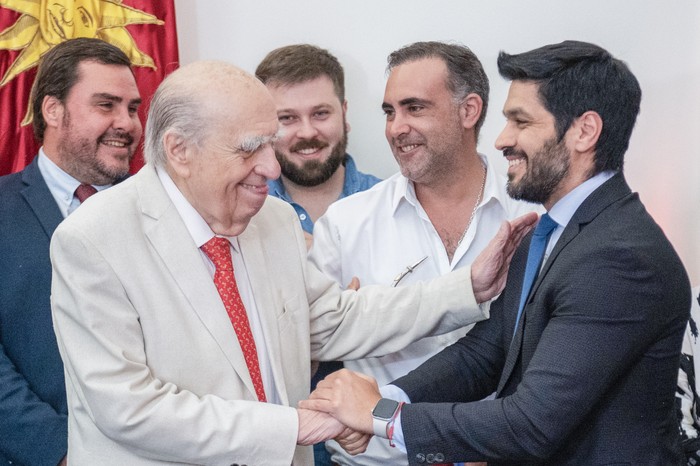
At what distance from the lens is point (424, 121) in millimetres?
3383

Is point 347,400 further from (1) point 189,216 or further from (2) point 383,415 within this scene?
(1) point 189,216

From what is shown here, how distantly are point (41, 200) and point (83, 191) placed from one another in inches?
6.7

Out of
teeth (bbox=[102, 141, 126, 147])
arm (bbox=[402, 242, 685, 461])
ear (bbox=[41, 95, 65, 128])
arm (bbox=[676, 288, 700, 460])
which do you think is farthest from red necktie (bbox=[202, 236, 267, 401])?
arm (bbox=[676, 288, 700, 460])

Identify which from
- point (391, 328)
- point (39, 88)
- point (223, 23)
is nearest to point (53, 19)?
point (39, 88)

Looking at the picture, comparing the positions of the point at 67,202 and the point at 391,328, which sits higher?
the point at 67,202

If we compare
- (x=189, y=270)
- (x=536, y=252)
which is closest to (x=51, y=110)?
(x=189, y=270)

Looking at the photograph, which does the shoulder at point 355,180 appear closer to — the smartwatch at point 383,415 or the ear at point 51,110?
the ear at point 51,110

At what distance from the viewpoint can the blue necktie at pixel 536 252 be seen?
101 inches

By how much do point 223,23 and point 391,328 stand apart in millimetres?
2072

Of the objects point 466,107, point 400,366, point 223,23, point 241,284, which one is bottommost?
point 400,366

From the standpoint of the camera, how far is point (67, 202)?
3275mm

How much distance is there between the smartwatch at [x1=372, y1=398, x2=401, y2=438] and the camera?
2.48m

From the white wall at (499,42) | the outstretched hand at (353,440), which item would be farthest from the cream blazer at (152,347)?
the white wall at (499,42)

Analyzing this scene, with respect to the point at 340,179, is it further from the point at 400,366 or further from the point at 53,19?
the point at 53,19
